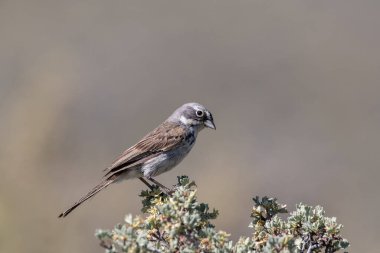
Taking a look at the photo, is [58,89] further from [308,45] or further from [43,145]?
[308,45]

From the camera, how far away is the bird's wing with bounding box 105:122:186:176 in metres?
8.05

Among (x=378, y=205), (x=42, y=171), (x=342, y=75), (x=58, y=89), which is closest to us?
(x=42, y=171)

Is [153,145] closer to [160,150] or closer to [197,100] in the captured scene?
[160,150]

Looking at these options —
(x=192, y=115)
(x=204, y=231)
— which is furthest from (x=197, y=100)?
(x=204, y=231)

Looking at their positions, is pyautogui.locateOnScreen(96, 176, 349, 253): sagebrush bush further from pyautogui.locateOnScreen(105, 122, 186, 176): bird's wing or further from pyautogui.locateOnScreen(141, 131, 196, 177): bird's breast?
pyautogui.locateOnScreen(141, 131, 196, 177): bird's breast

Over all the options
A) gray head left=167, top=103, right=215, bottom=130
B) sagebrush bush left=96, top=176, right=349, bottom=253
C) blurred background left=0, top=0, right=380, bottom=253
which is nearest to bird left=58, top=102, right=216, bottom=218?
gray head left=167, top=103, right=215, bottom=130

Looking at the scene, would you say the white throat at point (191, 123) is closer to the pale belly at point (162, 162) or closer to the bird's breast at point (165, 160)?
the bird's breast at point (165, 160)

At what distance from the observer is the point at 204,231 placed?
4.71 m

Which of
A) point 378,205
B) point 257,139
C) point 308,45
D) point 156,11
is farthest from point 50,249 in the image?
point 156,11

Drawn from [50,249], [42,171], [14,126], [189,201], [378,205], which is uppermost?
[378,205]

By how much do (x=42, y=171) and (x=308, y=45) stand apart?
2249 centimetres

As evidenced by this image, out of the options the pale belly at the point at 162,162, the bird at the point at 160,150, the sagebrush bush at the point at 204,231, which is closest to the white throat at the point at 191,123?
the bird at the point at 160,150

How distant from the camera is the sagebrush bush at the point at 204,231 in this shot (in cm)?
446

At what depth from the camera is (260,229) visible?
5.58m
